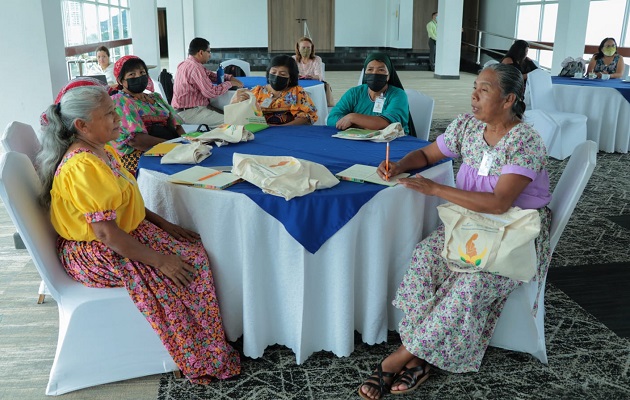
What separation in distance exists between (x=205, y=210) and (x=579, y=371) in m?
1.80

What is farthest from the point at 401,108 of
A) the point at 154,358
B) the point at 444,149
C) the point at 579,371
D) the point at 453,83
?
the point at 453,83

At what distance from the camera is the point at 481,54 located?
18.0 metres

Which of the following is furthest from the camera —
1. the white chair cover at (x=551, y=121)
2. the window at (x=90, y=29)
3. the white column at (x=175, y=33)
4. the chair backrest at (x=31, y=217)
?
the white column at (x=175, y=33)

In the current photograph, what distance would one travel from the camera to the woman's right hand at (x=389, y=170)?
2473mm

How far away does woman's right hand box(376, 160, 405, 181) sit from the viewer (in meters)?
2.47

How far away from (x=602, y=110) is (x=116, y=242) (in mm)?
6333

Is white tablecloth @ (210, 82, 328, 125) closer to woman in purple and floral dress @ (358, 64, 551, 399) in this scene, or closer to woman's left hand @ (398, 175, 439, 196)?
woman in purple and floral dress @ (358, 64, 551, 399)

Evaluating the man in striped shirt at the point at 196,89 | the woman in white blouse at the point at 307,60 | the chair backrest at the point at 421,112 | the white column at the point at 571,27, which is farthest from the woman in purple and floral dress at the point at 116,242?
the white column at the point at 571,27

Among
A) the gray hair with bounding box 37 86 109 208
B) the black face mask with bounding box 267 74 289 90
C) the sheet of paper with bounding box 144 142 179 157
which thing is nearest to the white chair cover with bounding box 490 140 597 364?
the sheet of paper with bounding box 144 142 179 157

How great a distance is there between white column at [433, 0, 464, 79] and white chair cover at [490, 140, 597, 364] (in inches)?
532

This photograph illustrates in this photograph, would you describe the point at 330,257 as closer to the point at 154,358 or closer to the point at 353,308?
the point at 353,308

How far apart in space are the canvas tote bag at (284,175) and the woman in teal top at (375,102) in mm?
1081

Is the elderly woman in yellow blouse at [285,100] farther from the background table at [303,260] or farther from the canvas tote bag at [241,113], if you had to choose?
the background table at [303,260]

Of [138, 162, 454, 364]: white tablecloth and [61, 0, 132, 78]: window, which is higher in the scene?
[61, 0, 132, 78]: window
